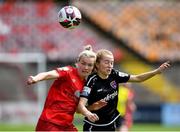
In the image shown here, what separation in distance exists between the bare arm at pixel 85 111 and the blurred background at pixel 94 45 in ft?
42.5

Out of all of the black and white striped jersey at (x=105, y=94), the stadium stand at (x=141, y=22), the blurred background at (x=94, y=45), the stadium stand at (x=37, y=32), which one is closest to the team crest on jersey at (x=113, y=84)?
the black and white striped jersey at (x=105, y=94)

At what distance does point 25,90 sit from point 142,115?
165 inches

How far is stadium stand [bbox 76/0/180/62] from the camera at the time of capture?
25.6 m

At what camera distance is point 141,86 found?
78.1ft

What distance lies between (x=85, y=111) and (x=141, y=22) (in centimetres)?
1877

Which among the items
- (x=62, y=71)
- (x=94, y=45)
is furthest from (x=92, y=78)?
(x=94, y=45)

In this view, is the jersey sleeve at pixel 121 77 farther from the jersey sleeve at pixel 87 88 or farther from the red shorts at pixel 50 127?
the red shorts at pixel 50 127

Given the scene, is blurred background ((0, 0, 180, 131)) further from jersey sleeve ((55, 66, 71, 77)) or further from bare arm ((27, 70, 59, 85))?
bare arm ((27, 70, 59, 85))

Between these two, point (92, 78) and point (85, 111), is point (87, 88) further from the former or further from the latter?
point (85, 111)

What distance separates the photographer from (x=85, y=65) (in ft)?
27.0

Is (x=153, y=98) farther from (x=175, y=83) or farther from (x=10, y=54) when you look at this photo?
(x=10, y=54)

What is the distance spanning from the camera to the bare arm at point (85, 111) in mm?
7922

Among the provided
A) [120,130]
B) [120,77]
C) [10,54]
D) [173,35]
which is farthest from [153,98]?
[120,77]

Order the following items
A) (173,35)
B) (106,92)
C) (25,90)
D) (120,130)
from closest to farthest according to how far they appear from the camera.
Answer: (106,92)
(120,130)
(25,90)
(173,35)
